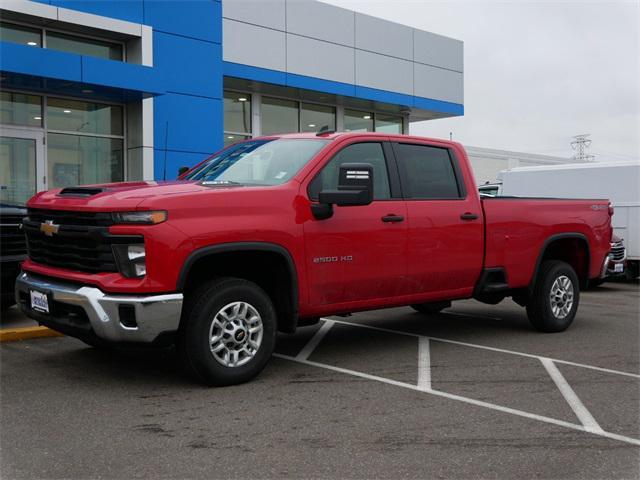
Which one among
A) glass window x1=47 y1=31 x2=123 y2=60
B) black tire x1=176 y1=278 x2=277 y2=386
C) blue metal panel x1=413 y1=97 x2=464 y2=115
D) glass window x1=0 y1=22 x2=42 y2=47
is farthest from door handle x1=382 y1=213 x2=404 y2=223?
blue metal panel x1=413 y1=97 x2=464 y2=115

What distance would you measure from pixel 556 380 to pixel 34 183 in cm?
1132

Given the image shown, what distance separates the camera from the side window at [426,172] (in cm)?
686

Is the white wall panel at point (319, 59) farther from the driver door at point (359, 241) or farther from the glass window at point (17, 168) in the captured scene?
the driver door at point (359, 241)

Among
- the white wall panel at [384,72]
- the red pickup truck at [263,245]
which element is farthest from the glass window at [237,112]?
the red pickup truck at [263,245]

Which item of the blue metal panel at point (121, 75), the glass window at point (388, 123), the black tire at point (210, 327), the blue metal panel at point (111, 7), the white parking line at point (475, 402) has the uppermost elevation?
the blue metal panel at point (111, 7)

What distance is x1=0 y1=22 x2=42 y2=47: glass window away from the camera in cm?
1346

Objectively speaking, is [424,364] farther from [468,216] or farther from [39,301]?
[39,301]

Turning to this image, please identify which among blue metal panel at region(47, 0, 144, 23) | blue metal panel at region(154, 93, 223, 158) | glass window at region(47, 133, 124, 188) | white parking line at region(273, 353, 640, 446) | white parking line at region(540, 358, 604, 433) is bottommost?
white parking line at region(540, 358, 604, 433)

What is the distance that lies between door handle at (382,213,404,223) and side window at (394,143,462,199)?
307mm

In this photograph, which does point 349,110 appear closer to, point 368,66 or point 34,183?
point 368,66

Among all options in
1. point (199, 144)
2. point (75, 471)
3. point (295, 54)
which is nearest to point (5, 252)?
point (75, 471)

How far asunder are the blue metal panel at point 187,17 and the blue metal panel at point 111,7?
23 cm

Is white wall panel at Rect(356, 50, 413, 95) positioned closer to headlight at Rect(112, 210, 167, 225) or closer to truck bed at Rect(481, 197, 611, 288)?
truck bed at Rect(481, 197, 611, 288)

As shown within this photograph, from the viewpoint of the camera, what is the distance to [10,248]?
7676mm
